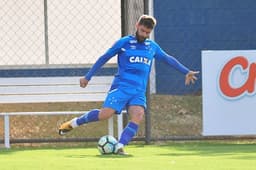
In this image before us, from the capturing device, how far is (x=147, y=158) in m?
11.2

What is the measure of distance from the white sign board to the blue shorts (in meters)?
2.12

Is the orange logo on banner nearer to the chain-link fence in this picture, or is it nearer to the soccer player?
the soccer player

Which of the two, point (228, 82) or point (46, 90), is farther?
point (46, 90)

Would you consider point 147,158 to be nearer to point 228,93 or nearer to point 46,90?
point 228,93

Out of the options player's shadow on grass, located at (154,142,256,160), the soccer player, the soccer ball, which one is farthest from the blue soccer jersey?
player's shadow on grass, located at (154,142,256,160)

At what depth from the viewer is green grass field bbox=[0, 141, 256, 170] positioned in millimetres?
9797

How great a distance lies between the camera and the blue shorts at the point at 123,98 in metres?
12.3

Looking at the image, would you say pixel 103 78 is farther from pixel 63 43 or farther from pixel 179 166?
pixel 179 166

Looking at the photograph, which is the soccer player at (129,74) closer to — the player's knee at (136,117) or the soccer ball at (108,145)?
the player's knee at (136,117)

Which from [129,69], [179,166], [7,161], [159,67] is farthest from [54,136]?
[179,166]

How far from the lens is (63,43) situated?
15.8 meters

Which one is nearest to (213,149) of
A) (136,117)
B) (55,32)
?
(136,117)

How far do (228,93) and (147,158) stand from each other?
3386 millimetres

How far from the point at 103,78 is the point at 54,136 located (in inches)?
76.5
